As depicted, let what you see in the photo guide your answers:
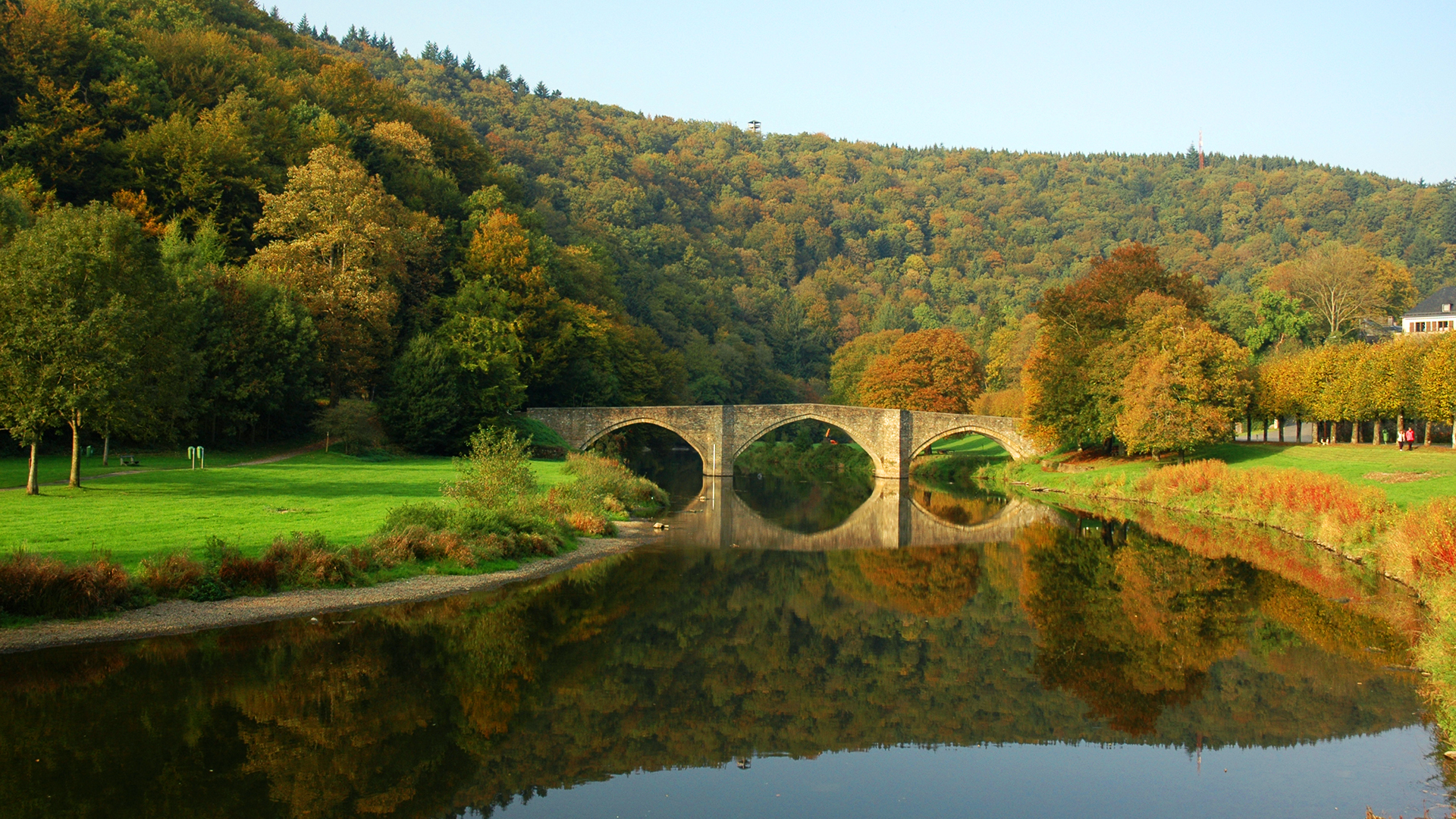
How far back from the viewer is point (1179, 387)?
127 ft

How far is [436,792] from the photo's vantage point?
10445mm

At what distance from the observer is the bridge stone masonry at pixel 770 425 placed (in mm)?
52312

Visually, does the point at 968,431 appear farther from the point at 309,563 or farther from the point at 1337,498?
the point at 309,563

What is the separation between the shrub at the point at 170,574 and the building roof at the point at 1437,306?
7380 centimetres

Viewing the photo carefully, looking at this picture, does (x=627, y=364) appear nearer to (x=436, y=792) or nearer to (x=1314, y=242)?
(x=436, y=792)

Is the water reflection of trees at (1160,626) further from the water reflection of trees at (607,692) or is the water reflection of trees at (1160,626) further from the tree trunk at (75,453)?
the tree trunk at (75,453)

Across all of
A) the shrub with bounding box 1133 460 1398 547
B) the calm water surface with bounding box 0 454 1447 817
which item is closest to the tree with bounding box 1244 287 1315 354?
the shrub with bounding box 1133 460 1398 547

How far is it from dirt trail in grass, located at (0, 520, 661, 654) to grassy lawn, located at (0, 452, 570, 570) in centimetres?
136

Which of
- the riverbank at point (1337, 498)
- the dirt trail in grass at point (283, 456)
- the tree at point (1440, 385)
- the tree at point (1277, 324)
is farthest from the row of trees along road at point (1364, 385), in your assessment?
the dirt trail in grass at point (283, 456)

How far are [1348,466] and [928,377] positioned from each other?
28.7 metres

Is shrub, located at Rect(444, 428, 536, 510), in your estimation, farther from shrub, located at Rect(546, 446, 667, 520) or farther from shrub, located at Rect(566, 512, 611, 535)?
shrub, located at Rect(546, 446, 667, 520)

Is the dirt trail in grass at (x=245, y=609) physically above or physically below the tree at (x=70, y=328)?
below

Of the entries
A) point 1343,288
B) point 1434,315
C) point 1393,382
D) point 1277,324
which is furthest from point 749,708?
point 1434,315

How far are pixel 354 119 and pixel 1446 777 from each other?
60116mm
